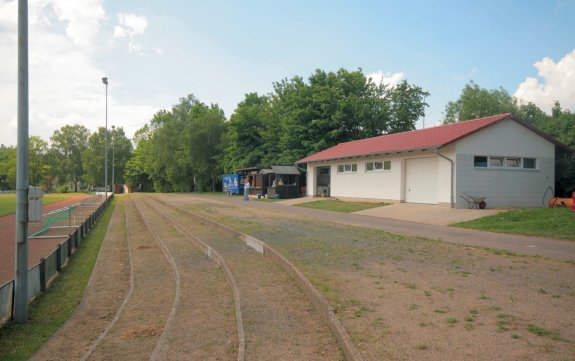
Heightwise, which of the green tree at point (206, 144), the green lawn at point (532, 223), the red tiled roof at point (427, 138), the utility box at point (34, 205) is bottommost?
the green lawn at point (532, 223)

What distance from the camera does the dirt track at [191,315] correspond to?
202 inches

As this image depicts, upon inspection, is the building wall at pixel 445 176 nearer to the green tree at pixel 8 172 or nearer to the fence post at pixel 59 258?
the fence post at pixel 59 258

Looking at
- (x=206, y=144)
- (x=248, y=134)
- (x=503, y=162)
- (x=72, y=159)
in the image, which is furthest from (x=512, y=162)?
(x=72, y=159)

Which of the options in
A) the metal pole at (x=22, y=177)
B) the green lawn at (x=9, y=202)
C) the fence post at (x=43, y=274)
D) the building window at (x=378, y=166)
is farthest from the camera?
the green lawn at (x=9, y=202)

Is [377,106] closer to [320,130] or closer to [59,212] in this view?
[320,130]

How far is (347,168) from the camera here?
100ft

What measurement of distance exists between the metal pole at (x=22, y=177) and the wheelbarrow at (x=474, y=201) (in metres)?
18.6

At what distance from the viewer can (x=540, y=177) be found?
904 inches

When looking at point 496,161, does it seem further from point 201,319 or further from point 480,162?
point 201,319

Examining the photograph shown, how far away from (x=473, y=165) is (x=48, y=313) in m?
19.3

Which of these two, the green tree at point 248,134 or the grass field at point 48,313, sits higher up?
the green tree at point 248,134

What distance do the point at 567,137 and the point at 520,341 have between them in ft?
96.5

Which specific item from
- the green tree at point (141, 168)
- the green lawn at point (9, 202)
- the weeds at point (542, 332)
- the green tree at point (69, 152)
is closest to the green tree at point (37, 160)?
the green tree at point (69, 152)

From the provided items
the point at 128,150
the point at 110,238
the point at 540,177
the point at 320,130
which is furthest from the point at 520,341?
the point at 128,150
